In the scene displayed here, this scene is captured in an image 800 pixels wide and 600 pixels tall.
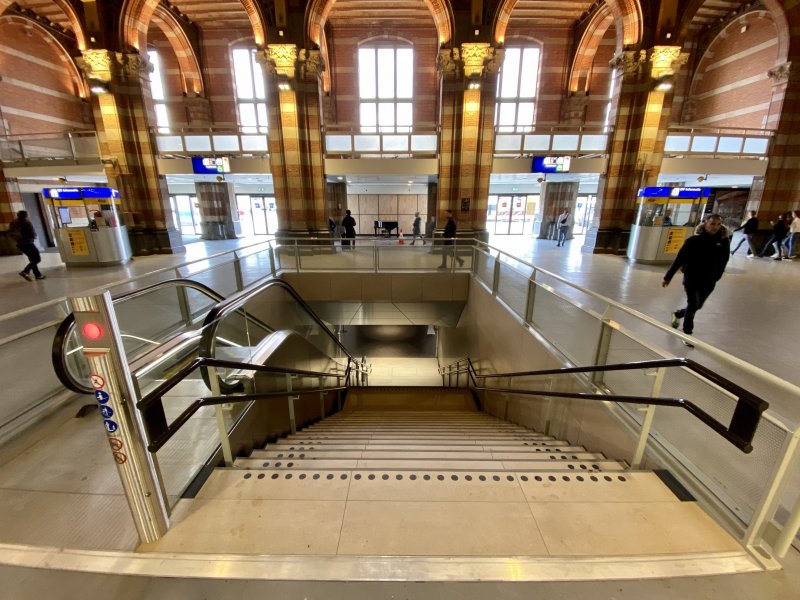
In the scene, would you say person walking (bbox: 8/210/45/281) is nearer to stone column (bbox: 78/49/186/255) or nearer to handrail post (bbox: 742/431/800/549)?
stone column (bbox: 78/49/186/255)

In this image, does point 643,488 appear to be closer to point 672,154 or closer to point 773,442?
point 773,442

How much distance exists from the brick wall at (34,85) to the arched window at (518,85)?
65.3ft

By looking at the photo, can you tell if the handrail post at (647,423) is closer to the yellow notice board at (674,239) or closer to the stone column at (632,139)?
the yellow notice board at (674,239)

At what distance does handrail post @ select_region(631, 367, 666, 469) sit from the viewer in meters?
2.20

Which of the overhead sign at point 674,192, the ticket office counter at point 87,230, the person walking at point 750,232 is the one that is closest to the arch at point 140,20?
the ticket office counter at point 87,230

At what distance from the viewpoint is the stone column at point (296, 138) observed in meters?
10.0

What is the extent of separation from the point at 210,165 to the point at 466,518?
12.7 meters

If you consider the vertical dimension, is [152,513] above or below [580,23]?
below

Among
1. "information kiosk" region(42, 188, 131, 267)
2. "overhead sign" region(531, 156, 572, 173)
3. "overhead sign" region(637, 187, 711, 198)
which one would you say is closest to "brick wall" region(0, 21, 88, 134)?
"information kiosk" region(42, 188, 131, 267)

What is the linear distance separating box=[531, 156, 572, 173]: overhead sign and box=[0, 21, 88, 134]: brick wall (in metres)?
19.8

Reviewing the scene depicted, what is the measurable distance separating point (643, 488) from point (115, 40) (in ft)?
51.6

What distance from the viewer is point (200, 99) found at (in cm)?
1584

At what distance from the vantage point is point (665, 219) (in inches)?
352

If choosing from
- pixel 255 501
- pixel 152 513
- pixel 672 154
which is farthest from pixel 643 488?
pixel 672 154
